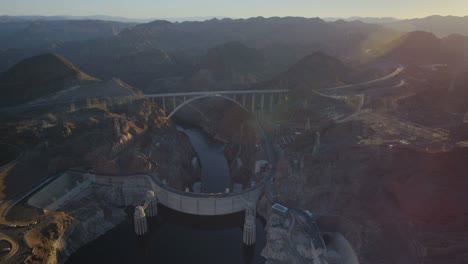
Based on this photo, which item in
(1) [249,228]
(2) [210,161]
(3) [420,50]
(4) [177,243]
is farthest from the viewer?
(3) [420,50]

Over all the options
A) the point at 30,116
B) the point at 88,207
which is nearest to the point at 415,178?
the point at 88,207

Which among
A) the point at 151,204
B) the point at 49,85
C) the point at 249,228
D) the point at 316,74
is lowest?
the point at 151,204

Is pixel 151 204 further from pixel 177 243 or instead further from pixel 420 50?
pixel 420 50

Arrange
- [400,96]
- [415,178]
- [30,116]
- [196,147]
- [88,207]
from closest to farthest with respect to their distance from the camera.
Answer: [415,178] < [88,207] < [30,116] < [400,96] < [196,147]

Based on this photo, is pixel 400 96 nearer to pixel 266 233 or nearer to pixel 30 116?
pixel 266 233

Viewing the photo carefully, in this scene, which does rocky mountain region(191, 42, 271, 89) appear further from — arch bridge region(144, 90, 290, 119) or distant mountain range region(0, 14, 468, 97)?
arch bridge region(144, 90, 290, 119)

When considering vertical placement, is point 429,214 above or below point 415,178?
below

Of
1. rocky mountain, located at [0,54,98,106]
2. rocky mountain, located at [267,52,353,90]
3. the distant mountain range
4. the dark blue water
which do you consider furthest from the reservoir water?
rocky mountain, located at [267,52,353,90]

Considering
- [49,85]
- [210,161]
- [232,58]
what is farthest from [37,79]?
[232,58]
